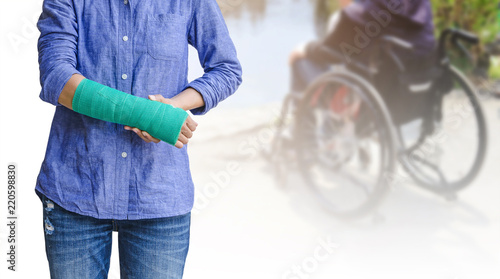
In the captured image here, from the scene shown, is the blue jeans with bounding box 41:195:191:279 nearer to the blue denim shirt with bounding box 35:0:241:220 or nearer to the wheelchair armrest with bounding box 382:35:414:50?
the blue denim shirt with bounding box 35:0:241:220

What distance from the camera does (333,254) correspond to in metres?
1.88

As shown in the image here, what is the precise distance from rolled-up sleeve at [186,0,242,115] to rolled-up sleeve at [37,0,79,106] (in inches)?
7.8

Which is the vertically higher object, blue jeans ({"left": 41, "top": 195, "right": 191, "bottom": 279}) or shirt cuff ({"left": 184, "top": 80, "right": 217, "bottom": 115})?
shirt cuff ({"left": 184, "top": 80, "right": 217, "bottom": 115})

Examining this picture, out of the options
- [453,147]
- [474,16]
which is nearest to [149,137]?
[453,147]

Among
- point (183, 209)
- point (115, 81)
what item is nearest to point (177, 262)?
point (183, 209)

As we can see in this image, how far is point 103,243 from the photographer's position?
0.85 metres

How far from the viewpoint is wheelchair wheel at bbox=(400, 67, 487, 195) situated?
1797 millimetres

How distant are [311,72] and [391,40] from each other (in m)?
0.33

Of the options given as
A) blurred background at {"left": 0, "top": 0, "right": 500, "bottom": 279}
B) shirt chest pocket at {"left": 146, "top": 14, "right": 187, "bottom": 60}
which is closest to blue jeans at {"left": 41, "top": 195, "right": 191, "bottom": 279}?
shirt chest pocket at {"left": 146, "top": 14, "right": 187, "bottom": 60}

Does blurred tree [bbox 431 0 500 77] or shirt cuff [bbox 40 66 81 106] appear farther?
blurred tree [bbox 431 0 500 77]

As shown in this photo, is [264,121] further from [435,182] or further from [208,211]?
[435,182]

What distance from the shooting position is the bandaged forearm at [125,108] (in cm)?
74

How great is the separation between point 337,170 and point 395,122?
31 cm

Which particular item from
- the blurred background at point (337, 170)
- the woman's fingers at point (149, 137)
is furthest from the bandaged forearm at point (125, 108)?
the blurred background at point (337, 170)
